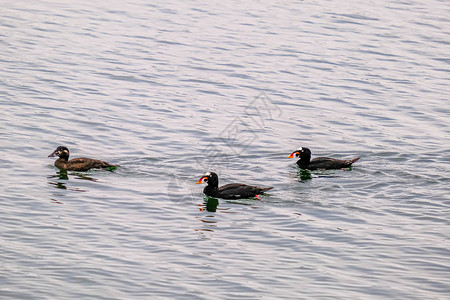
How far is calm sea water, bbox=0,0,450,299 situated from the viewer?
15.5m

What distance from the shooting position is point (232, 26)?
40500 mm

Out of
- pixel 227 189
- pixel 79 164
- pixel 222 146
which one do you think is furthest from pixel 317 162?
pixel 79 164

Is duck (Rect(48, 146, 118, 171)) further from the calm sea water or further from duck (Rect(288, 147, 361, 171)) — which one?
duck (Rect(288, 147, 361, 171))

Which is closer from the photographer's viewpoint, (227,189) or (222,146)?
(227,189)

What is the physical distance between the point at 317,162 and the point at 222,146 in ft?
10.6

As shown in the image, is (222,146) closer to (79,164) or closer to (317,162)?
(317,162)

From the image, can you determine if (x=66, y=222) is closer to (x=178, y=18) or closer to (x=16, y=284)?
(x=16, y=284)

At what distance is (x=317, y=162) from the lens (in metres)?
22.5

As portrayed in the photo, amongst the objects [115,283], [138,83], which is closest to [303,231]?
[115,283]

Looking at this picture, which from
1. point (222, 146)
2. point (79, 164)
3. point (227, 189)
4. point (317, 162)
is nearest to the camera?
point (227, 189)

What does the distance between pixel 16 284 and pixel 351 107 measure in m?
17.3

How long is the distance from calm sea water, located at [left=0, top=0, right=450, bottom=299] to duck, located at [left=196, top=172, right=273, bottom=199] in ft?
0.87

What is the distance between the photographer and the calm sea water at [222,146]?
610 inches

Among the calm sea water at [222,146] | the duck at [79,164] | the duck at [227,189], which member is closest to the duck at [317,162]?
the calm sea water at [222,146]
